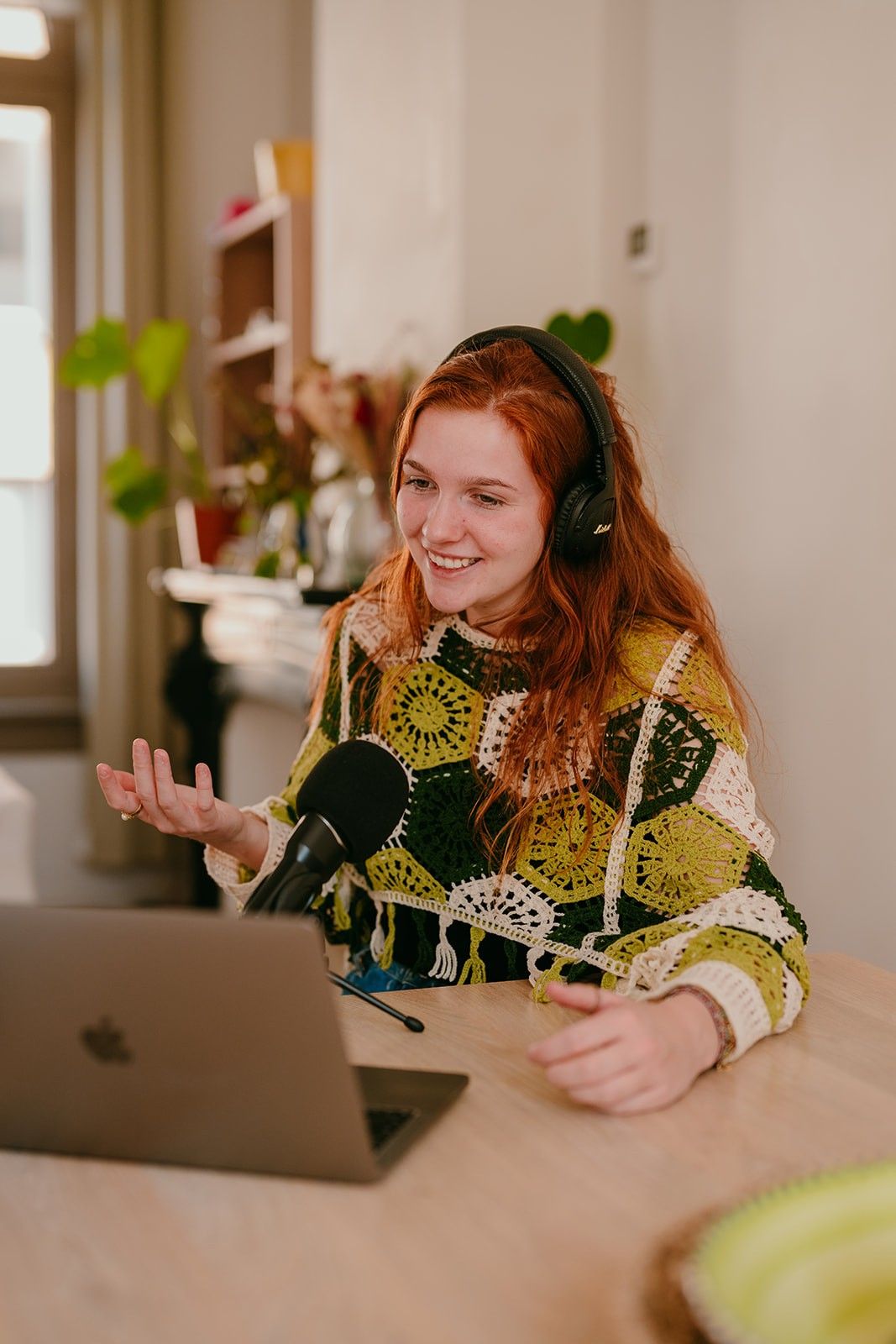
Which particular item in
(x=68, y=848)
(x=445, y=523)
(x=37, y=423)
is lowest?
A: (x=68, y=848)

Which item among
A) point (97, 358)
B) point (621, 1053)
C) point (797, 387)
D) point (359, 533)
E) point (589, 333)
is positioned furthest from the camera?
point (97, 358)

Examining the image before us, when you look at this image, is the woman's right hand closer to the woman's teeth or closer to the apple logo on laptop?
the woman's teeth

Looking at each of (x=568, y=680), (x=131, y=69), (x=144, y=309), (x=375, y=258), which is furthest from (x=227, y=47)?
(x=568, y=680)

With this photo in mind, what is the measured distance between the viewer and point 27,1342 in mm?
634

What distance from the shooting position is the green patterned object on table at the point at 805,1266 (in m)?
0.58

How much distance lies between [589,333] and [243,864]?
1.18 m

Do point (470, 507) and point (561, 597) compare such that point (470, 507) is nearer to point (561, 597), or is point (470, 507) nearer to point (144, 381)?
point (561, 597)

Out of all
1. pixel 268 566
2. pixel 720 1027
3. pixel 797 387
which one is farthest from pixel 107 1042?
pixel 268 566

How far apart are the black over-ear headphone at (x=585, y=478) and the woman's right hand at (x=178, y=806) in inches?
16.2

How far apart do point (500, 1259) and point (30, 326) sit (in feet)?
14.2

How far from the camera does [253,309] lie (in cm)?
427

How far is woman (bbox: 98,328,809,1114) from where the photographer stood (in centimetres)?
124

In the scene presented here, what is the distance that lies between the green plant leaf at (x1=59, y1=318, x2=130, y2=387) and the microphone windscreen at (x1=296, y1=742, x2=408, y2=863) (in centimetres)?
279

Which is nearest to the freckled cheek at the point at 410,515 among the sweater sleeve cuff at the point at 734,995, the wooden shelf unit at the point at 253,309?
the sweater sleeve cuff at the point at 734,995
